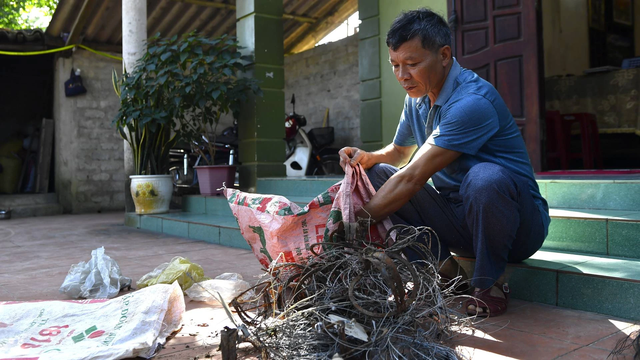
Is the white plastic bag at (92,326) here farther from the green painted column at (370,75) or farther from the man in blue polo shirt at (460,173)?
the green painted column at (370,75)

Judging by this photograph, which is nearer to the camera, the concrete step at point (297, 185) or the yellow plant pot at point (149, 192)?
the concrete step at point (297, 185)

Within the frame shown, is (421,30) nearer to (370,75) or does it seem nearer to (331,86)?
(370,75)

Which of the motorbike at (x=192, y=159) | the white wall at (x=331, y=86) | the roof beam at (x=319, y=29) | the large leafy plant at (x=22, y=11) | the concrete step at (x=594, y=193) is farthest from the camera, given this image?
the large leafy plant at (x=22, y=11)

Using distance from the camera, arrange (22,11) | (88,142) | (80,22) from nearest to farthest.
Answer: (80,22)
(88,142)
(22,11)

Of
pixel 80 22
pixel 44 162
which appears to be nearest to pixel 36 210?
pixel 44 162

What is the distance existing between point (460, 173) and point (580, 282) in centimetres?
58

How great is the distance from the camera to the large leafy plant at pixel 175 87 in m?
5.07

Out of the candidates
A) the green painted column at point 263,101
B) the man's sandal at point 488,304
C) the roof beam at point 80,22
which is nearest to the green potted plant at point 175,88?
the green painted column at point 263,101

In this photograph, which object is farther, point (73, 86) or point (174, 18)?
point (174, 18)

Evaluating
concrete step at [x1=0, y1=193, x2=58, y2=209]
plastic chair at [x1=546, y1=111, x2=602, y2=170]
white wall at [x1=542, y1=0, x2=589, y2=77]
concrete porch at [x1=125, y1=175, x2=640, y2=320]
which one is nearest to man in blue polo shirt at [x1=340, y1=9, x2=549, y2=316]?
concrete porch at [x1=125, y1=175, x2=640, y2=320]

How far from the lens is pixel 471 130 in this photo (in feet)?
5.83

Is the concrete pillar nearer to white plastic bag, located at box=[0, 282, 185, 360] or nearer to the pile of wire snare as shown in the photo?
white plastic bag, located at box=[0, 282, 185, 360]

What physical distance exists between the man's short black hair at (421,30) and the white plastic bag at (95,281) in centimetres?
167

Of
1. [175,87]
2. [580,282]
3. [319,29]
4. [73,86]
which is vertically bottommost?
[580,282]
